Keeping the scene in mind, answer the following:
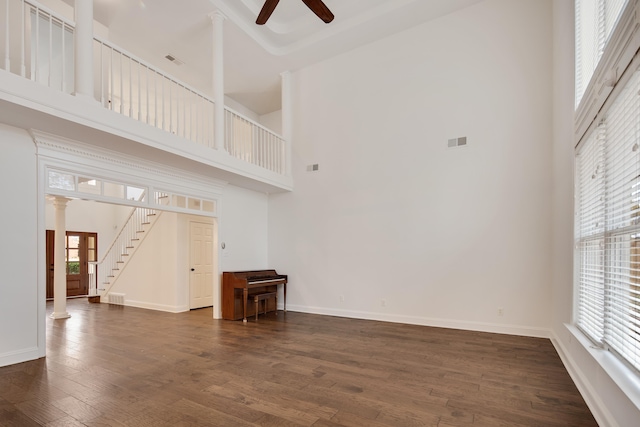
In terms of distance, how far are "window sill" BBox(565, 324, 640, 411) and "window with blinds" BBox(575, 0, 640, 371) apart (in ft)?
0.18

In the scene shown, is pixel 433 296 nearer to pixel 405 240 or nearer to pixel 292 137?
pixel 405 240

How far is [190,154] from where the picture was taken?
4691 mm

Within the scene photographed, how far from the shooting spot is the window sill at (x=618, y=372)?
1.75 meters

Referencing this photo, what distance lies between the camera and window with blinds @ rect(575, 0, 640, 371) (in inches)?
74.5

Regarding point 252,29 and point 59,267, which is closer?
point 252,29

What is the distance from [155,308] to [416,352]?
227 inches

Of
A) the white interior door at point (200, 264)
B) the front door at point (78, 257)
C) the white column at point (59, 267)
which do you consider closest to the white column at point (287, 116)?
the white interior door at point (200, 264)

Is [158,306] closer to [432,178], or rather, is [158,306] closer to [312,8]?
[432,178]

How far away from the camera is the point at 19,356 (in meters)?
3.61

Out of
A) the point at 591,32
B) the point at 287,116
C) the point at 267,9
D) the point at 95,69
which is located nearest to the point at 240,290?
the point at 287,116

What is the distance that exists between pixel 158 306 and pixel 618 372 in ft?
24.4

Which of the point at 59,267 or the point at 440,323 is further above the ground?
the point at 59,267

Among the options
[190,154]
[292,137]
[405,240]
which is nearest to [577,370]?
[405,240]

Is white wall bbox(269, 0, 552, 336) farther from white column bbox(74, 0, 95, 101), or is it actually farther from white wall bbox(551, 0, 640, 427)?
white column bbox(74, 0, 95, 101)
